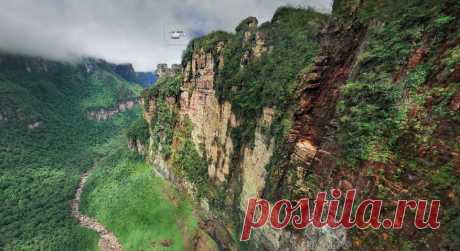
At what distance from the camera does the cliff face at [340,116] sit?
932 centimetres

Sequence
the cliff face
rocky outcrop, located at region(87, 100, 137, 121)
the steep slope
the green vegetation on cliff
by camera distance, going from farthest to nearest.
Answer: rocky outcrop, located at region(87, 100, 137, 121) < the steep slope < the green vegetation on cliff < the cliff face

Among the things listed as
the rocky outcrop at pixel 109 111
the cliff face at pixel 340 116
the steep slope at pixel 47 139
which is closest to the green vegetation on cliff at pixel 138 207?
the steep slope at pixel 47 139

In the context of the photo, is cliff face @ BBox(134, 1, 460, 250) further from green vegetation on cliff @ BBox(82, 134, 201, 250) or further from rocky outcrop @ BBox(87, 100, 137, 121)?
rocky outcrop @ BBox(87, 100, 137, 121)

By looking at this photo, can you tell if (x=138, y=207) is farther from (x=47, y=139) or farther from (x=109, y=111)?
(x=109, y=111)

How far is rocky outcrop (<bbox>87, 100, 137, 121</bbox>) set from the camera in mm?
141212

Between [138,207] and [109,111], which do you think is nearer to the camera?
[138,207]

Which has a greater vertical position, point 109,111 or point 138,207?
point 138,207

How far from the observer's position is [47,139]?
97688mm

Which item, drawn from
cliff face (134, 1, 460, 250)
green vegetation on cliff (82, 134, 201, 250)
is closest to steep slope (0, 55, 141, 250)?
green vegetation on cliff (82, 134, 201, 250)

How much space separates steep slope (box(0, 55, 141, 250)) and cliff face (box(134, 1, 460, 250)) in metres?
38.9

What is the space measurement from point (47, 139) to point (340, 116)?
118m

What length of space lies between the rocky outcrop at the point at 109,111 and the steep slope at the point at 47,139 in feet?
6.36

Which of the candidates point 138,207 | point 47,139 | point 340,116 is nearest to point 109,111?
point 47,139

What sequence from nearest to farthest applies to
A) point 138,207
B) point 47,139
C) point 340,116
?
1. point 340,116
2. point 138,207
3. point 47,139
